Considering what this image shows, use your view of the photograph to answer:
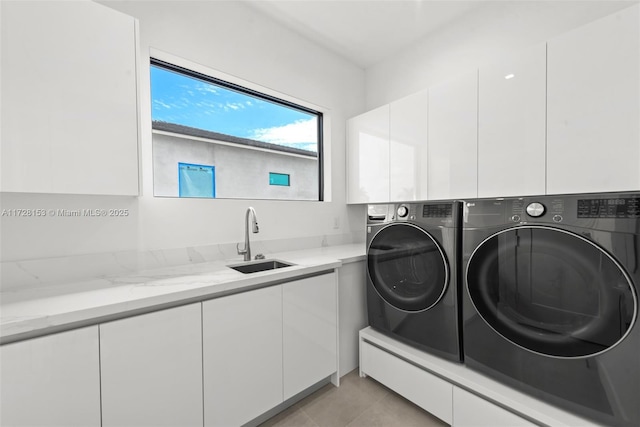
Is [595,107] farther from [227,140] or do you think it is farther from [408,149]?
[227,140]

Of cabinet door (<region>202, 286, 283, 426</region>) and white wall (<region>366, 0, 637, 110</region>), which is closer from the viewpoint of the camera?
cabinet door (<region>202, 286, 283, 426</region>)

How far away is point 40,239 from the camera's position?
1.25 metres

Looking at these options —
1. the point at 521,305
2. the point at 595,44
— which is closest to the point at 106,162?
the point at 521,305

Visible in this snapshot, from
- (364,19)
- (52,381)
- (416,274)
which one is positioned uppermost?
(364,19)

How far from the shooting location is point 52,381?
0.89 meters

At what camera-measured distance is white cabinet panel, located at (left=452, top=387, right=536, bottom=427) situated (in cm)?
118

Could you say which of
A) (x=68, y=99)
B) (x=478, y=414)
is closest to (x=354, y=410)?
(x=478, y=414)

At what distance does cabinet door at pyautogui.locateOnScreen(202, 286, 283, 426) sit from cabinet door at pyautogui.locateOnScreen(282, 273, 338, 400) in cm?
6

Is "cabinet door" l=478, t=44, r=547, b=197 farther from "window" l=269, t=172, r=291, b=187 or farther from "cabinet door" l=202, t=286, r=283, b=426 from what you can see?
"window" l=269, t=172, r=291, b=187

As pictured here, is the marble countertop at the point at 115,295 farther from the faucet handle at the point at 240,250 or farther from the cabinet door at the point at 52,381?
the faucet handle at the point at 240,250

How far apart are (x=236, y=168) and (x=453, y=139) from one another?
1737 millimetres

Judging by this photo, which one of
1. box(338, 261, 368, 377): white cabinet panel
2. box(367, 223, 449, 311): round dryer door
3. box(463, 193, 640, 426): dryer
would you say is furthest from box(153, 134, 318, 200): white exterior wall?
box(463, 193, 640, 426): dryer

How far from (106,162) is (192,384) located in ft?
3.49

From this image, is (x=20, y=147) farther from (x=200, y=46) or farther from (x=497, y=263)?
(x=497, y=263)
